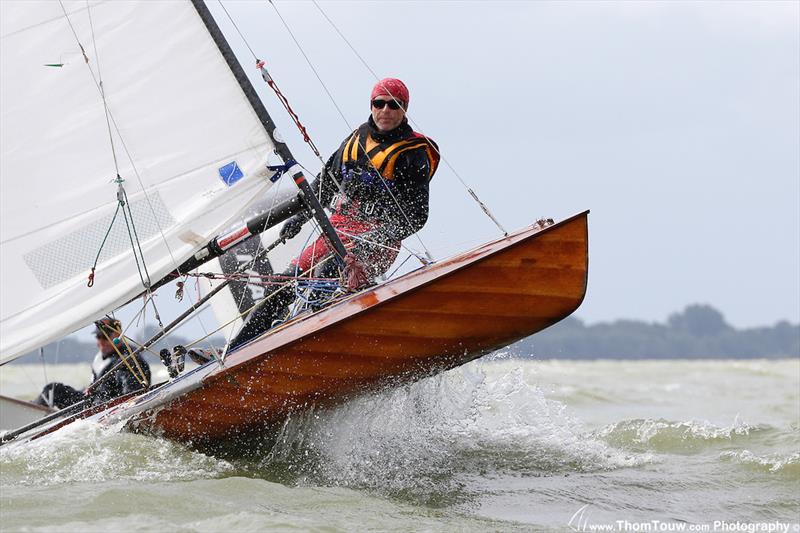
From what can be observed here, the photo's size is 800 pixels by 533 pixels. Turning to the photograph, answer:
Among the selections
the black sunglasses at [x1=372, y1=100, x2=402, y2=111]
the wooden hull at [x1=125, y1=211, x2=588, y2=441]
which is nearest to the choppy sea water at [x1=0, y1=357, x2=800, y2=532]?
the wooden hull at [x1=125, y1=211, x2=588, y2=441]

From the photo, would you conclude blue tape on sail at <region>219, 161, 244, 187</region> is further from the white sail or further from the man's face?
the man's face

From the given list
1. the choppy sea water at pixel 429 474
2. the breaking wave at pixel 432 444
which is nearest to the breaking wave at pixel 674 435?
the choppy sea water at pixel 429 474

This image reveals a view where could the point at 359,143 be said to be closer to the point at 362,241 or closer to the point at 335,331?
the point at 362,241

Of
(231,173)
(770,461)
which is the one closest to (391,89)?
(231,173)

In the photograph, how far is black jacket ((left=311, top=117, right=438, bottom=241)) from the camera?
551 centimetres

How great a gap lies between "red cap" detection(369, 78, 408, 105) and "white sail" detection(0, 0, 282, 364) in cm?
65

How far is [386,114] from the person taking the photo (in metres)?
5.51

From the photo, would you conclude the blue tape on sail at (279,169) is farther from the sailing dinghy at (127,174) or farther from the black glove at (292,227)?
the black glove at (292,227)

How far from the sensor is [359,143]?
5.45 meters

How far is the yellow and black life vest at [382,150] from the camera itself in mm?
5484

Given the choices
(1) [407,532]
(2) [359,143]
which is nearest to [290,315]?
(2) [359,143]

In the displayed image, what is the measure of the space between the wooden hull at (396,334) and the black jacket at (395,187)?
0.68 m

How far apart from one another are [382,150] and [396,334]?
1230 millimetres

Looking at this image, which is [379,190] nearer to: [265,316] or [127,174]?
[265,316]
